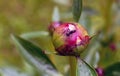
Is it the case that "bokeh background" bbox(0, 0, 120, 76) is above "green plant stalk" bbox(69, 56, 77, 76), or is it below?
above

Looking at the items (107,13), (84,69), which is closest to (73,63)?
(84,69)

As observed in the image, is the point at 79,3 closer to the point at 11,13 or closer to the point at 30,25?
the point at 30,25

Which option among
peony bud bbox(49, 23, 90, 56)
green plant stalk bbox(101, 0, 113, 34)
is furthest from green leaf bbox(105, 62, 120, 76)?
green plant stalk bbox(101, 0, 113, 34)

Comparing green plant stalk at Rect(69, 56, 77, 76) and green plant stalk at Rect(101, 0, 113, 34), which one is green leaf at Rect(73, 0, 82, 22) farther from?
green plant stalk at Rect(101, 0, 113, 34)

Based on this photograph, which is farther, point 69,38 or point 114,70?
point 114,70

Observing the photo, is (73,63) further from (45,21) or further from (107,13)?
(45,21)
